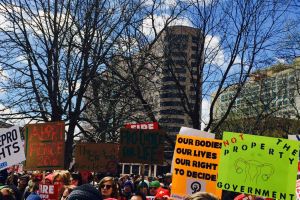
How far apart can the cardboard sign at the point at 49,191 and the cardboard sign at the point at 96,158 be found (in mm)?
3049

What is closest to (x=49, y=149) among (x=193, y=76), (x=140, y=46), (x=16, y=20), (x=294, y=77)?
(x=16, y=20)

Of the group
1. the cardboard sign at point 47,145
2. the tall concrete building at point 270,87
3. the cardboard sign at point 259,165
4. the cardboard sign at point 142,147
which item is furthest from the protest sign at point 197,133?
the tall concrete building at point 270,87

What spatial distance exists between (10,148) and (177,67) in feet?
47.4

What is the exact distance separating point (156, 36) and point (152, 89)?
3.36 metres

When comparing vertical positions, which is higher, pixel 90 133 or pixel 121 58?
pixel 121 58

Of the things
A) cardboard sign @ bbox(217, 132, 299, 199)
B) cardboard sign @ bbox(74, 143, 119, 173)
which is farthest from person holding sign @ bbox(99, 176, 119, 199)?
cardboard sign @ bbox(74, 143, 119, 173)

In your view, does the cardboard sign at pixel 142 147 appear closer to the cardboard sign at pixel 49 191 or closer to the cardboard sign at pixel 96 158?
the cardboard sign at pixel 96 158

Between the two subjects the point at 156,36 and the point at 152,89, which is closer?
the point at 152,89

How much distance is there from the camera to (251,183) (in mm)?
5914

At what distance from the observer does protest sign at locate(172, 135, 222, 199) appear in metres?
6.92

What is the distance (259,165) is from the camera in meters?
5.93

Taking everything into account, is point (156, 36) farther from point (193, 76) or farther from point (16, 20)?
point (16, 20)

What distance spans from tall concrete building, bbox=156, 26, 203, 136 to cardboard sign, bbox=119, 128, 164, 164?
10.8 m

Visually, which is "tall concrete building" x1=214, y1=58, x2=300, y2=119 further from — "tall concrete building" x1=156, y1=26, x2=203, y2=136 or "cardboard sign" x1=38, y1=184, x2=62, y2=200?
"cardboard sign" x1=38, y1=184, x2=62, y2=200
